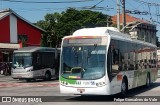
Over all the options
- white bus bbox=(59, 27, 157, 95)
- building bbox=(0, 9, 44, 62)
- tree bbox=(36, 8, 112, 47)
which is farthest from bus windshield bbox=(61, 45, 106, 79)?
tree bbox=(36, 8, 112, 47)

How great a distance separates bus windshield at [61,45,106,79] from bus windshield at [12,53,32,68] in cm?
1630

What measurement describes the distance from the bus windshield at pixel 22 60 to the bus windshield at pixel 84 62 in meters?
16.3

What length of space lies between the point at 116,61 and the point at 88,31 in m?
1.75

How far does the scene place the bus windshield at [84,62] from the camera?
16.2m

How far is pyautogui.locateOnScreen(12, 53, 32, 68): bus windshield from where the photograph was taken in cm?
3288

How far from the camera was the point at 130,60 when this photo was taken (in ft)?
64.9

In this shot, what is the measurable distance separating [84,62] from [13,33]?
128ft

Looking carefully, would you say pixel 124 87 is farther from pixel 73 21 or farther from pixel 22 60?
pixel 73 21

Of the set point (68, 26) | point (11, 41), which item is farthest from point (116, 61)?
point (68, 26)

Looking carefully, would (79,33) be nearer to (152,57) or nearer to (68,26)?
(152,57)

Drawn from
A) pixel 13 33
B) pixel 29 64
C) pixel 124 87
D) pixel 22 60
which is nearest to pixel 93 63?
pixel 124 87

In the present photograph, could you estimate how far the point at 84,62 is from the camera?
1644 cm

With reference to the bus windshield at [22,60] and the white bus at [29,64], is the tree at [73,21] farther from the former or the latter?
the bus windshield at [22,60]

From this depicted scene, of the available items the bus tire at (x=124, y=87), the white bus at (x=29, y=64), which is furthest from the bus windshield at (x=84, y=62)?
the white bus at (x=29, y=64)
